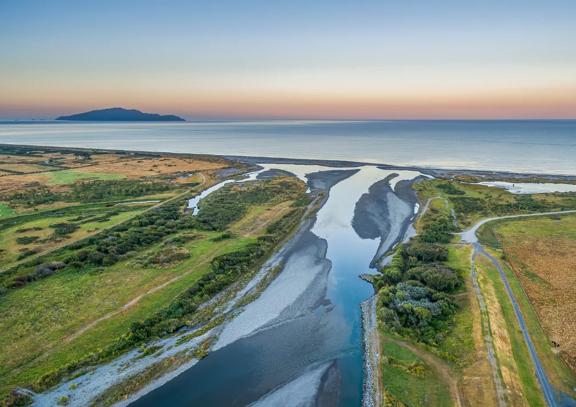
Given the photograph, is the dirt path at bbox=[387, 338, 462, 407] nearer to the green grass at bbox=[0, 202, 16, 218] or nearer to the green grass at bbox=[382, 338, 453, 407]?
the green grass at bbox=[382, 338, 453, 407]

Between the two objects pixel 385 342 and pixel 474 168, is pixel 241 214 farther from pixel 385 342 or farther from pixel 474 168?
pixel 474 168

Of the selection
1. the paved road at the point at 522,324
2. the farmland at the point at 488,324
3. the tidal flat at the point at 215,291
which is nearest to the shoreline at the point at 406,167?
the tidal flat at the point at 215,291

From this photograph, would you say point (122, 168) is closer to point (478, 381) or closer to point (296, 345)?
point (296, 345)

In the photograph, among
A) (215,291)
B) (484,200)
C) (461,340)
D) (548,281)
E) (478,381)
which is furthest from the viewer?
(484,200)

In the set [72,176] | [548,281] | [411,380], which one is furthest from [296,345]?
[72,176]

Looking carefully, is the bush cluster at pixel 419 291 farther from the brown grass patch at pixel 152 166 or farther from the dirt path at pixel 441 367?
the brown grass patch at pixel 152 166
